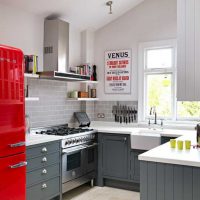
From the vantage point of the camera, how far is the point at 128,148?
439 centimetres

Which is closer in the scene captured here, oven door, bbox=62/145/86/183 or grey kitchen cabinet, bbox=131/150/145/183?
oven door, bbox=62/145/86/183

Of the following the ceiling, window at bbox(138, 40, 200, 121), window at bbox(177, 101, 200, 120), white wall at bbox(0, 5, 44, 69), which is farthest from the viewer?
window at bbox(138, 40, 200, 121)

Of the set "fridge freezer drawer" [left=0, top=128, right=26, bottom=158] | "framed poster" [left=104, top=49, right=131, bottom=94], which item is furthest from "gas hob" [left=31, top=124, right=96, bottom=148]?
"framed poster" [left=104, top=49, right=131, bottom=94]

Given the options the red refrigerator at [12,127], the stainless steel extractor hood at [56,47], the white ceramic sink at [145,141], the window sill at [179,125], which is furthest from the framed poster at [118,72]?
the red refrigerator at [12,127]

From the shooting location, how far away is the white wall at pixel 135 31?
192 inches

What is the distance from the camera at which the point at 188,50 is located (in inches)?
93.8

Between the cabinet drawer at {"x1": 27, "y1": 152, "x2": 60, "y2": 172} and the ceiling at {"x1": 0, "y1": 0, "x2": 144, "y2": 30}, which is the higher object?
the ceiling at {"x1": 0, "y1": 0, "x2": 144, "y2": 30}

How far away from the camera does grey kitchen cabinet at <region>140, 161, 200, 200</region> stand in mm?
2221

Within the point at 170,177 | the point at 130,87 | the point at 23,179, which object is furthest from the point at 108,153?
the point at 170,177

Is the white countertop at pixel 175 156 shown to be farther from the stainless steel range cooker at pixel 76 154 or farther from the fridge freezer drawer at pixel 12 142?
the stainless steel range cooker at pixel 76 154

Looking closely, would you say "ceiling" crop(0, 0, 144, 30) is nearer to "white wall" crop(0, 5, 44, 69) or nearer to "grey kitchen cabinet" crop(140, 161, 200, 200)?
"white wall" crop(0, 5, 44, 69)

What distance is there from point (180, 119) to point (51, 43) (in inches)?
100.0

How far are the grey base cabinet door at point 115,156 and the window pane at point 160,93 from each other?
3.38 ft

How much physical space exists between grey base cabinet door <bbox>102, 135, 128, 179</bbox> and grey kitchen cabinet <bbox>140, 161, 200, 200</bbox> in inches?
78.8
